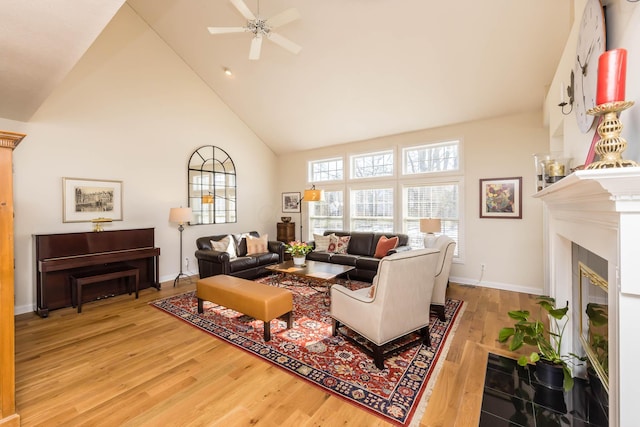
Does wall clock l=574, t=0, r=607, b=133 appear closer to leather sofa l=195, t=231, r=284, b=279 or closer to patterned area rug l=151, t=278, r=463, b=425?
patterned area rug l=151, t=278, r=463, b=425

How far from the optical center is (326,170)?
6789 millimetres

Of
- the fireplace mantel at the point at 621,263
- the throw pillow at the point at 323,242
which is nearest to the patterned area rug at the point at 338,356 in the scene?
the fireplace mantel at the point at 621,263

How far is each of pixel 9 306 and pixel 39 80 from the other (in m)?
2.00

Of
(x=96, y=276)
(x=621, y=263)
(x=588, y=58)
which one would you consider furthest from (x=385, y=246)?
(x=96, y=276)

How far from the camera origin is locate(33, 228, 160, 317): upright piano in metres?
3.67

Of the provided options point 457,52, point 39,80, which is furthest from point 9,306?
point 457,52

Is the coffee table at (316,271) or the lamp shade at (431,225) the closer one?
the coffee table at (316,271)

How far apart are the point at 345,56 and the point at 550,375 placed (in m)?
4.38

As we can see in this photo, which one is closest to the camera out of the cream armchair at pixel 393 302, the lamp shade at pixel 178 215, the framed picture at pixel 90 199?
the cream armchair at pixel 393 302

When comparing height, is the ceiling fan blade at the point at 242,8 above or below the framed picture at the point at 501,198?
above

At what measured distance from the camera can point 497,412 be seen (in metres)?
1.85

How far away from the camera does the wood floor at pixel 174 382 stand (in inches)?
72.2

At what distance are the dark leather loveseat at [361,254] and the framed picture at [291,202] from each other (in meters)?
1.47

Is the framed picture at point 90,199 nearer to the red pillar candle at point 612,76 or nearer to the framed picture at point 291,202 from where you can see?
the framed picture at point 291,202
